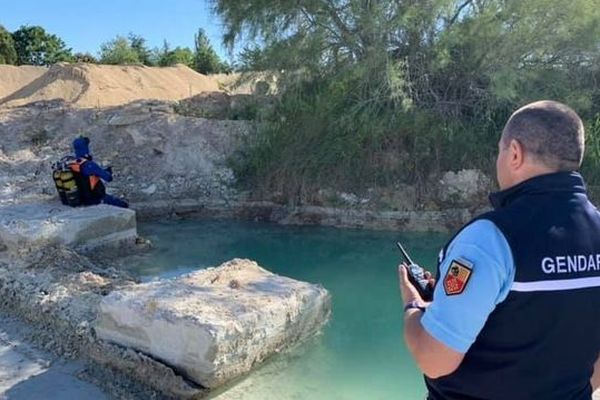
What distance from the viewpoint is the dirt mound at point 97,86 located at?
15.2 metres

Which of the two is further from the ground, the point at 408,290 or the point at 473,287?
the point at 473,287

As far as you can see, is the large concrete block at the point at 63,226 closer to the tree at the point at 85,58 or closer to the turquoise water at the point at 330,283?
the turquoise water at the point at 330,283

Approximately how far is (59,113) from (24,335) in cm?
870

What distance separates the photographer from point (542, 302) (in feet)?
4.27

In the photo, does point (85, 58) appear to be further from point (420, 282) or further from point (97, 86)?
point (420, 282)

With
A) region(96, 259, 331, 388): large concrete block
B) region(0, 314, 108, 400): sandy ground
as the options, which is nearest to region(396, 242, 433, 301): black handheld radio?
region(96, 259, 331, 388): large concrete block

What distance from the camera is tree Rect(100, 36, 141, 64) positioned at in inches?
952

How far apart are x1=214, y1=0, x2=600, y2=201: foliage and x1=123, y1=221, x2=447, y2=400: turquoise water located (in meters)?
1.33

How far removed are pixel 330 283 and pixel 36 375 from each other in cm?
328

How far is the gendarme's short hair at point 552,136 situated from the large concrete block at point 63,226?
18.6 ft

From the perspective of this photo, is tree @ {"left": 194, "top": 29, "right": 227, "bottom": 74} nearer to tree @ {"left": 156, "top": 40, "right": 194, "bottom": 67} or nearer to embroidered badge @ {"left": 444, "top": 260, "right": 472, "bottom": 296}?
tree @ {"left": 156, "top": 40, "right": 194, "bottom": 67}

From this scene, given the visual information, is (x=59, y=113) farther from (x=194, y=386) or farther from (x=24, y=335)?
(x=194, y=386)

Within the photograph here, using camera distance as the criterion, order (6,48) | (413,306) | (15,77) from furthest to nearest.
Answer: (6,48)
(15,77)
(413,306)

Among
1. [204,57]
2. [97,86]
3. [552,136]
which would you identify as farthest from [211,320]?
[204,57]
